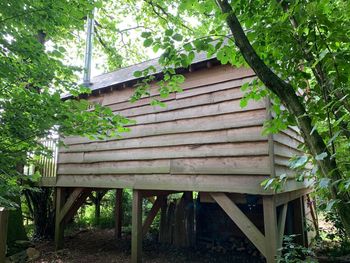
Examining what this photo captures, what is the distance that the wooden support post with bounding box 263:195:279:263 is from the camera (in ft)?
13.2

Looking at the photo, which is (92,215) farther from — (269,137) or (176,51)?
(176,51)

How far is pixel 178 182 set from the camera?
5.02 metres

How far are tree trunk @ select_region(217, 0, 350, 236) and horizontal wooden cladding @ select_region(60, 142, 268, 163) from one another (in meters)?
2.70

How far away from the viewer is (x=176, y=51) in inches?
87.3

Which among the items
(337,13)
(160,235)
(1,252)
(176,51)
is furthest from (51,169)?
(337,13)

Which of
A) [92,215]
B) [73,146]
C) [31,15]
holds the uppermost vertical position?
[31,15]

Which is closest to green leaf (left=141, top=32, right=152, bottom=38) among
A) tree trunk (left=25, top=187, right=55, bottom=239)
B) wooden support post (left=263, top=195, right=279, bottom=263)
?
wooden support post (left=263, top=195, right=279, bottom=263)

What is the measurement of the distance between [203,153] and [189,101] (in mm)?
988

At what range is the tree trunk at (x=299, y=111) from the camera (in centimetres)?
138

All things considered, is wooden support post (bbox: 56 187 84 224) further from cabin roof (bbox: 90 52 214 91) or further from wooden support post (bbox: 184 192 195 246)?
wooden support post (bbox: 184 192 195 246)

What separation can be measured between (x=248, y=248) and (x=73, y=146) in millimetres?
4725

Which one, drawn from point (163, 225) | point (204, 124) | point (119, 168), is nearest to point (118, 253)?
point (163, 225)

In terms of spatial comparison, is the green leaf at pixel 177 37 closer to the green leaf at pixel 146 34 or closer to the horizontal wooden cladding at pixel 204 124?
the green leaf at pixel 146 34

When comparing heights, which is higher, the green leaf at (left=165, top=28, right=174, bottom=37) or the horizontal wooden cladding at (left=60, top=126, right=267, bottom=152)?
the green leaf at (left=165, top=28, right=174, bottom=37)
